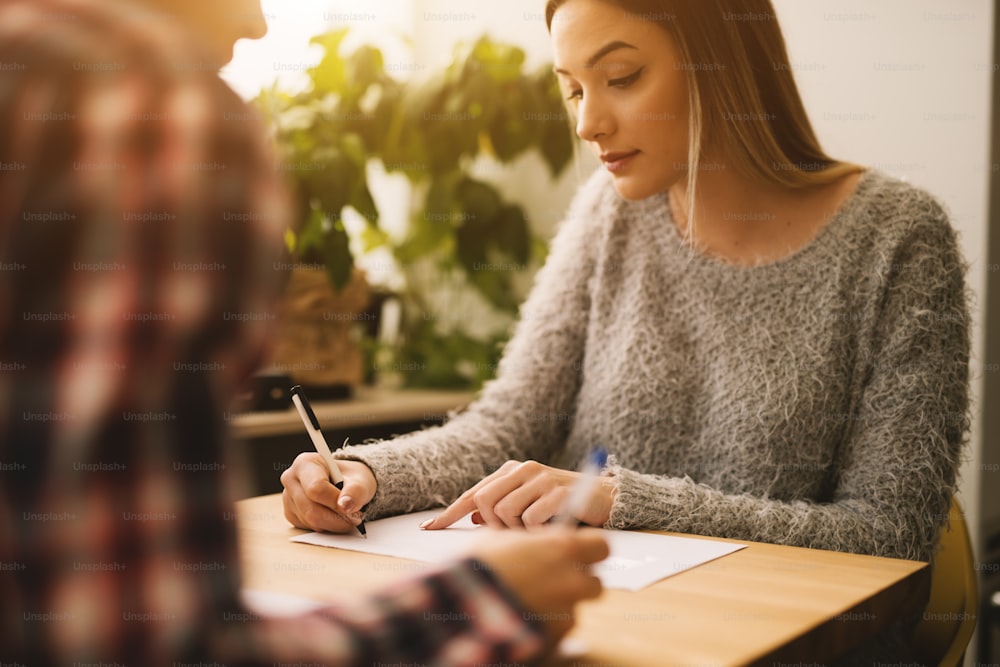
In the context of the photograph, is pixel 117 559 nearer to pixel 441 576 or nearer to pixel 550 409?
pixel 441 576

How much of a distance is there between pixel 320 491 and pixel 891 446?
63cm

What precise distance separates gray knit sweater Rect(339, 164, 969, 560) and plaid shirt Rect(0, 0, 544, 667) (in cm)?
57

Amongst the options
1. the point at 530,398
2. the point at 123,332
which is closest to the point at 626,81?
the point at 530,398

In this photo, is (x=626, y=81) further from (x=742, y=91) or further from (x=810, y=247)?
(x=810, y=247)

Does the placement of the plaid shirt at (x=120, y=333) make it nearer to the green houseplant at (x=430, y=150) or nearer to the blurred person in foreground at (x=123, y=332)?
the blurred person in foreground at (x=123, y=332)

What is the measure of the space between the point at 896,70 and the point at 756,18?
21.8 inches

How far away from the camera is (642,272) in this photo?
1337 mm

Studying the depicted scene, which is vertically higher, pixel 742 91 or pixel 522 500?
pixel 742 91

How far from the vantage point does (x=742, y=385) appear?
120 cm

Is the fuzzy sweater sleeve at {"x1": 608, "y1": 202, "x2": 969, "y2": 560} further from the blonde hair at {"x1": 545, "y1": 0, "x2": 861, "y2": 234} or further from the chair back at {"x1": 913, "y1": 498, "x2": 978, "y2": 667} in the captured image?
the blonde hair at {"x1": 545, "y1": 0, "x2": 861, "y2": 234}

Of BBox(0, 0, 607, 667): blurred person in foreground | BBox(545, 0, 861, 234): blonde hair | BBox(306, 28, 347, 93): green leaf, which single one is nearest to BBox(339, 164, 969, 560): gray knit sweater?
BBox(545, 0, 861, 234): blonde hair

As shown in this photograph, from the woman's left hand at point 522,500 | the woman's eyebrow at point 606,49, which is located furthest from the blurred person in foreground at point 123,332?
the woman's eyebrow at point 606,49

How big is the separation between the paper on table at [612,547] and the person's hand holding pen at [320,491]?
0.06ft

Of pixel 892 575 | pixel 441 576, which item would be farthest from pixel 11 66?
pixel 892 575
